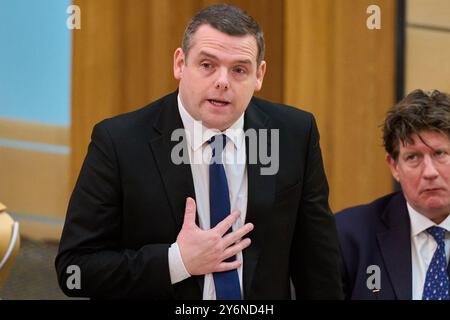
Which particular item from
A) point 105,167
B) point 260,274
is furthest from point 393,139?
point 105,167

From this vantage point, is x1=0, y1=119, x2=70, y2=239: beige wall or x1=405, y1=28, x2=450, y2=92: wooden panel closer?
x1=405, y1=28, x2=450, y2=92: wooden panel

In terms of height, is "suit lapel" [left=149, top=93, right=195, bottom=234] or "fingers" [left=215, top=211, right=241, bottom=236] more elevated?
"suit lapel" [left=149, top=93, right=195, bottom=234]

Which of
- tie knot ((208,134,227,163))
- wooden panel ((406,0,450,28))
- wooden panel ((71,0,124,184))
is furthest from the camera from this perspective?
wooden panel ((71,0,124,184))

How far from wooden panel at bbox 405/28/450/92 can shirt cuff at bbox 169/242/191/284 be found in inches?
96.3

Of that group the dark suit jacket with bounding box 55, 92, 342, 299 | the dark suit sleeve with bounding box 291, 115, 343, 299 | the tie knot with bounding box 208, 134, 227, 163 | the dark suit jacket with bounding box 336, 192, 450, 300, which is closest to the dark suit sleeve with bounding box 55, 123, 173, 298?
the dark suit jacket with bounding box 55, 92, 342, 299

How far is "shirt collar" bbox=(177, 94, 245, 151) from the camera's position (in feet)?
7.56

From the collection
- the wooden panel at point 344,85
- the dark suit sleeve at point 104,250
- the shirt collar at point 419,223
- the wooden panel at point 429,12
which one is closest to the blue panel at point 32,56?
the wooden panel at point 344,85

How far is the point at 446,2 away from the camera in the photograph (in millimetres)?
4305

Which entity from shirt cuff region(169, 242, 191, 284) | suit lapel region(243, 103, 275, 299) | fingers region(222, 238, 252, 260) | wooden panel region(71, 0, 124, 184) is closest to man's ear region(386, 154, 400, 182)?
suit lapel region(243, 103, 275, 299)

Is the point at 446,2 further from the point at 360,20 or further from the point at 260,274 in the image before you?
the point at 260,274

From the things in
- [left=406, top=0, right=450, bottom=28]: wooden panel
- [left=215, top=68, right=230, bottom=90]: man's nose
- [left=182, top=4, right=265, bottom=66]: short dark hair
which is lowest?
[left=215, top=68, right=230, bottom=90]: man's nose

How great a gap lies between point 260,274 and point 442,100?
1.09m

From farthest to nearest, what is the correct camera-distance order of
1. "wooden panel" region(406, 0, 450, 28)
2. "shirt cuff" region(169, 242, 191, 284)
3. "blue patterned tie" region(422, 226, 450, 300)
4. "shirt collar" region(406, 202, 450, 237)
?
"wooden panel" region(406, 0, 450, 28) → "shirt collar" region(406, 202, 450, 237) → "blue patterned tie" region(422, 226, 450, 300) → "shirt cuff" region(169, 242, 191, 284)

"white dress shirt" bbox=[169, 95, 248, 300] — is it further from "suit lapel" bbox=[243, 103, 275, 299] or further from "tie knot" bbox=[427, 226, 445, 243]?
"tie knot" bbox=[427, 226, 445, 243]
